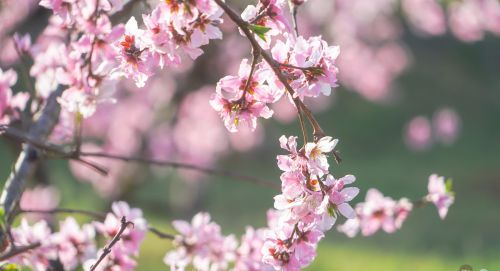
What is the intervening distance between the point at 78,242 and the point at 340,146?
1286cm

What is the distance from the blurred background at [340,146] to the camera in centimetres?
691

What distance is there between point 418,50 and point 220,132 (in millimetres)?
11392

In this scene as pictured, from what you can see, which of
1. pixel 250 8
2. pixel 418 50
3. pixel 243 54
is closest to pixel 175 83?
pixel 243 54

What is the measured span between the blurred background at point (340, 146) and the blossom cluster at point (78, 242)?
1.64 ft

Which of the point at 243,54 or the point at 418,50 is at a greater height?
the point at 418,50

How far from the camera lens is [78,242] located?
2.57 metres


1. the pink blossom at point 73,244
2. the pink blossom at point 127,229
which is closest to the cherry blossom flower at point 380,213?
the pink blossom at point 127,229

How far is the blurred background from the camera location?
6.91 m

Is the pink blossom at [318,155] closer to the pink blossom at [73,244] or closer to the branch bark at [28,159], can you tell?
the branch bark at [28,159]

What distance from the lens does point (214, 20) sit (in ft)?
5.39

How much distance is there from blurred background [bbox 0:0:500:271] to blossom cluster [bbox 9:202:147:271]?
50 centimetres

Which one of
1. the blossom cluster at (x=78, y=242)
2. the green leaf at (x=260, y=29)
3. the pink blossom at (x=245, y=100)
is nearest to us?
the green leaf at (x=260, y=29)

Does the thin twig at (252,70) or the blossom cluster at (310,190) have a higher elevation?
the thin twig at (252,70)

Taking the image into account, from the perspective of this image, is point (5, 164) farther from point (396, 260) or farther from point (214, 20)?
point (214, 20)
